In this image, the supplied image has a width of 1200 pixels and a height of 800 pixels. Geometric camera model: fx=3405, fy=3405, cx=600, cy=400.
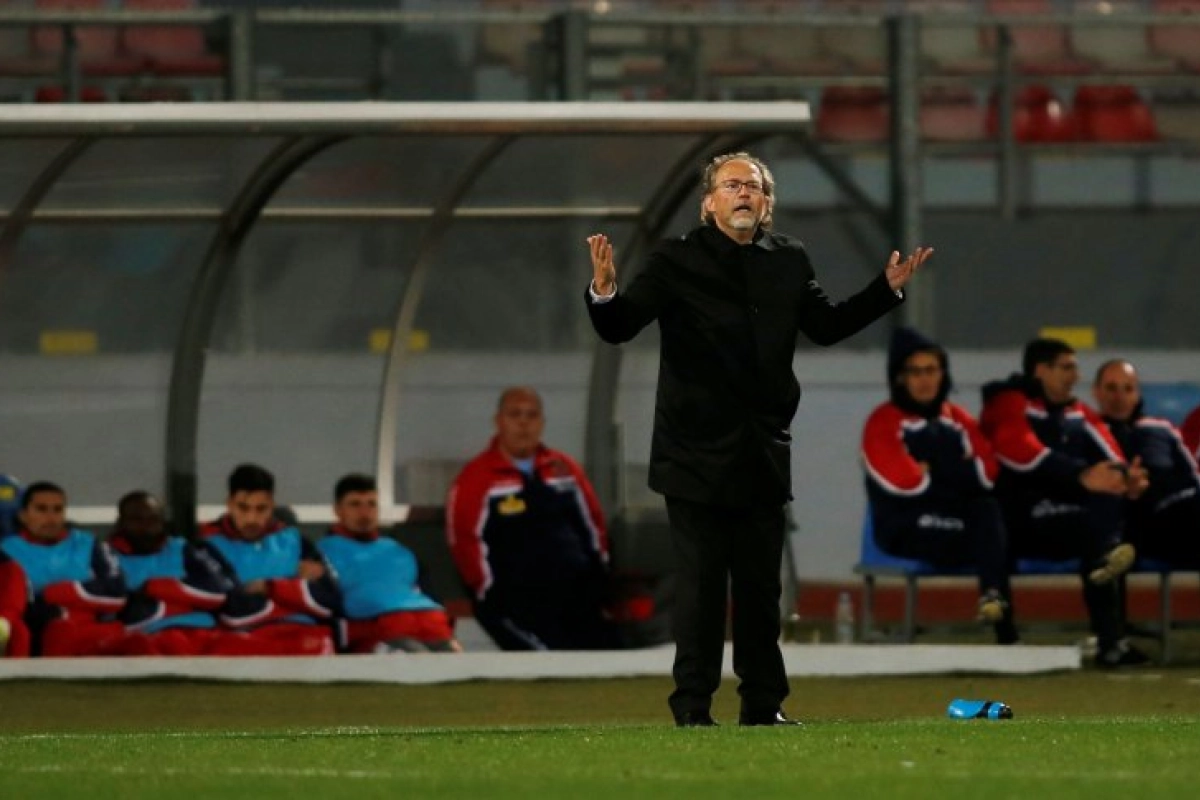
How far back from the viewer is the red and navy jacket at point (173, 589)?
44.1 ft

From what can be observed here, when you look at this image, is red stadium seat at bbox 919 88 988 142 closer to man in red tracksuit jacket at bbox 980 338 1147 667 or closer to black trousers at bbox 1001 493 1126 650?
man in red tracksuit jacket at bbox 980 338 1147 667

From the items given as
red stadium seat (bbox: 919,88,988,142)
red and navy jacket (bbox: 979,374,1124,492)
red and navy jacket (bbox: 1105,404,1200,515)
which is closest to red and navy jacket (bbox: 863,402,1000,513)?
red and navy jacket (bbox: 979,374,1124,492)

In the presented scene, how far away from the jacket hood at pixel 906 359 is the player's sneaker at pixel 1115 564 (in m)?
0.94

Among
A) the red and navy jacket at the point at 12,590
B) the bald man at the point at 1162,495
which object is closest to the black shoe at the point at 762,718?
the red and navy jacket at the point at 12,590

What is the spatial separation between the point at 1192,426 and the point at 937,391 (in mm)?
1575

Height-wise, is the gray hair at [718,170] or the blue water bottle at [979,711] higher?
the gray hair at [718,170]

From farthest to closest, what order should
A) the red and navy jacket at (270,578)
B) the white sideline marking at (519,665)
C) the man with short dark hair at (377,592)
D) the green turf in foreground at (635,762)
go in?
the man with short dark hair at (377,592) → the red and navy jacket at (270,578) → the white sideline marking at (519,665) → the green turf in foreground at (635,762)

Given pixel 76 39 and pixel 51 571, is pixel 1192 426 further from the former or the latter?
pixel 76 39

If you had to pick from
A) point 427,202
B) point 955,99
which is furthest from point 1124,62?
point 427,202

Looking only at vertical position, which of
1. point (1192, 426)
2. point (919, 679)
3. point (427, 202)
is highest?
point (427, 202)

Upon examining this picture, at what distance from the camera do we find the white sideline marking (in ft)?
43.1

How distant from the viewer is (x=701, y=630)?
30.6 ft

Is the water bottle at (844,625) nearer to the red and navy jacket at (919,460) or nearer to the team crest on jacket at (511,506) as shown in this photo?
the red and navy jacket at (919,460)

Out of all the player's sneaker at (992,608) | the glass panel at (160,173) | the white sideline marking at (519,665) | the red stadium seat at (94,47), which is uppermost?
the red stadium seat at (94,47)
